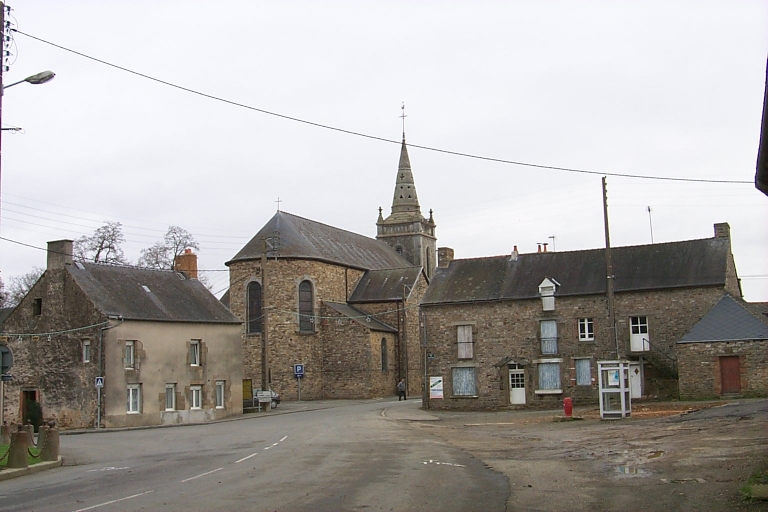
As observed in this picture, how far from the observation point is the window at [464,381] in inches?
1599

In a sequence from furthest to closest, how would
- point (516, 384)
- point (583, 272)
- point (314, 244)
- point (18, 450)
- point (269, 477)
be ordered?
point (314, 244) < point (583, 272) < point (516, 384) < point (18, 450) < point (269, 477)

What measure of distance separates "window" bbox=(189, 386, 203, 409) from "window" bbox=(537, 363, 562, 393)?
15.9 m

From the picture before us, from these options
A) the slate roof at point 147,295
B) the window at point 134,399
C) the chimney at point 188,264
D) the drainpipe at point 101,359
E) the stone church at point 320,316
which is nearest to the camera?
the drainpipe at point 101,359

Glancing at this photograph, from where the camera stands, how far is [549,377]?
39219 mm

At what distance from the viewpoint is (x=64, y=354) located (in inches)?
1446

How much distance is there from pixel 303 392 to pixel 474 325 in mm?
18484

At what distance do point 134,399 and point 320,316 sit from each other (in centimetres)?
2271

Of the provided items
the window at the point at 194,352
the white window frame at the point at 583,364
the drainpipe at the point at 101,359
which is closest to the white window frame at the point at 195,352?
the window at the point at 194,352

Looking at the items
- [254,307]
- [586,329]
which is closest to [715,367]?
[586,329]

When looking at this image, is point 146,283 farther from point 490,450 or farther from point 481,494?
point 481,494

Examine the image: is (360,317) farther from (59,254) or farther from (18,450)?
(18,450)

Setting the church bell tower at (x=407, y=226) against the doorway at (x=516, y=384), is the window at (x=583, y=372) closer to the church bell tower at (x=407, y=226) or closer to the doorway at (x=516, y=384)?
the doorway at (x=516, y=384)

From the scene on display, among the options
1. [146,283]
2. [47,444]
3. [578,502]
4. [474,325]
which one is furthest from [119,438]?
[578,502]

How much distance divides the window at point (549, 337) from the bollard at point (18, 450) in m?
26.4
